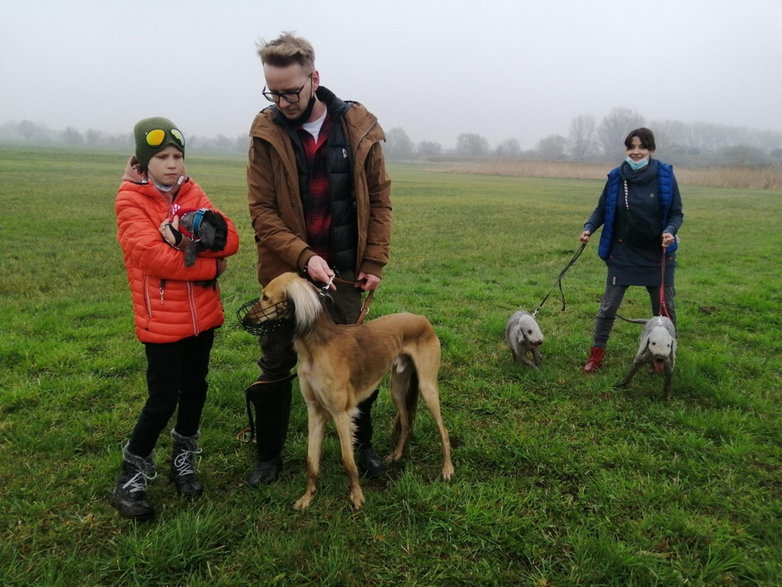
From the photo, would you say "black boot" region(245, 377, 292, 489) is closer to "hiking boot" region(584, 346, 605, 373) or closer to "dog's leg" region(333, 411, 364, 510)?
"dog's leg" region(333, 411, 364, 510)

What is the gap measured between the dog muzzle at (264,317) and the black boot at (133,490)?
1417 millimetres

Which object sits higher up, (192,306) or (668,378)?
(192,306)

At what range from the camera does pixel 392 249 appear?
48.4 feet

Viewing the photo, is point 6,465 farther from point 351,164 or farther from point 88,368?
point 351,164

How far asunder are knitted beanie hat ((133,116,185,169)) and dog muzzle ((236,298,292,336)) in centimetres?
Result: 122

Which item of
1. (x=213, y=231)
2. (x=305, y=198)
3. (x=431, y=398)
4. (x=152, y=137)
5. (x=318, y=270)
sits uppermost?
(x=152, y=137)

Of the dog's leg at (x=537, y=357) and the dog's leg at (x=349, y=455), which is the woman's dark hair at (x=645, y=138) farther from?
the dog's leg at (x=349, y=455)

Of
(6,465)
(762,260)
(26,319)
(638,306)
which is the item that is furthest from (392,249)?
(6,465)

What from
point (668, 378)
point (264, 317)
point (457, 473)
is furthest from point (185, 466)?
point (668, 378)

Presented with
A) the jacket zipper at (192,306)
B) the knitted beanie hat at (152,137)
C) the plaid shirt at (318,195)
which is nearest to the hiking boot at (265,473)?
the jacket zipper at (192,306)

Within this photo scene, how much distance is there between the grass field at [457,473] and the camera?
3125mm

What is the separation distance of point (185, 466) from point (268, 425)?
0.66 metres

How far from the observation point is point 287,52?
3.22 meters

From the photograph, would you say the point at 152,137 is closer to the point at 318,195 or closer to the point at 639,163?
the point at 318,195
